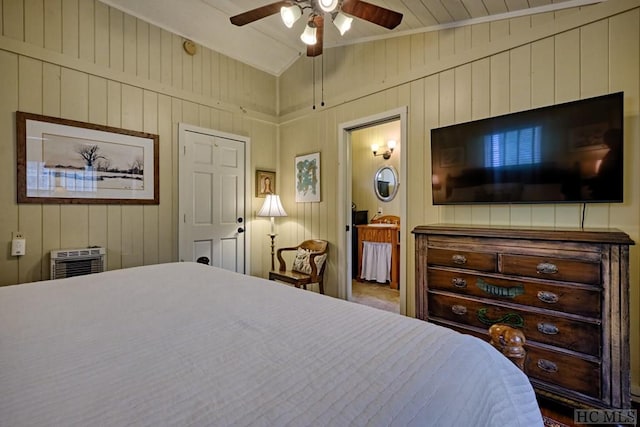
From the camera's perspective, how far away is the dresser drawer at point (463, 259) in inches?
76.4

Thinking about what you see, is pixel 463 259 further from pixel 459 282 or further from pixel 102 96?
pixel 102 96

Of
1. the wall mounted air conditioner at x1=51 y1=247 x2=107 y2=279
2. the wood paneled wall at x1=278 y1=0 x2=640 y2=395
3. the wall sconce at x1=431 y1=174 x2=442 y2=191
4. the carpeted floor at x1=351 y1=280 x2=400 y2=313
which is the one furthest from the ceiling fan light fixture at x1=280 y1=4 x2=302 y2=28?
the carpeted floor at x1=351 y1=280 x2=400 y2=313

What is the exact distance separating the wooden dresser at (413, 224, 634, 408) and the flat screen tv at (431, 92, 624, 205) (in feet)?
1.11

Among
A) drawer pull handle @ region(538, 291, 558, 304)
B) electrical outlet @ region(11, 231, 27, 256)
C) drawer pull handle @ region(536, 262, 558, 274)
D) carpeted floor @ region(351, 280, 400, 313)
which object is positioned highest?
electrical outlet @ region(11, 231, 27, 256)

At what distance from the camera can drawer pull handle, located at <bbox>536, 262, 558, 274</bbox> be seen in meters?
1.71

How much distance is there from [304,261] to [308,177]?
42.9 inches

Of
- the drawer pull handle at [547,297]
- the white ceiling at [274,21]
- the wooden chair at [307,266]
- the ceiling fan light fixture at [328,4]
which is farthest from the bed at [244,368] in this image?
the white ceiling at [274,21]

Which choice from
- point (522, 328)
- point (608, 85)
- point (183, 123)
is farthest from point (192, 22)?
point (522, 328)

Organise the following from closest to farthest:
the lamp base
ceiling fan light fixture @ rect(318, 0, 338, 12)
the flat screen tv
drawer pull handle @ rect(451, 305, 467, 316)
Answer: the flat screen tv
ceiling fan light fixture @ rect(318, 0, 338, 12)
drawer pull handle @ rect(451, 305, 467, 316)
the lamp base

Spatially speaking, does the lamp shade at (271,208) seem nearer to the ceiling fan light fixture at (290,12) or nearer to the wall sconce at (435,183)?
the wall sconce at (435,183)

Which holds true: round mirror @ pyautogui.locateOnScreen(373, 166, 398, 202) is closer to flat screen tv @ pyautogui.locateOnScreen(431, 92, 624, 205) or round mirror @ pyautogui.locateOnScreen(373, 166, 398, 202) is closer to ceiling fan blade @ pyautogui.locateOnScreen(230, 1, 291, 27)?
flat screen tv @ pyautogui.locateOnScreen(431, 92, 624, 205)

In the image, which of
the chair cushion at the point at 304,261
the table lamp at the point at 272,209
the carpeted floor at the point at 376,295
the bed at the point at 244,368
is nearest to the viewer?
the bed at the point at 244,368

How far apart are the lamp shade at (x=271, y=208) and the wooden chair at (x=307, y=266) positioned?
1.66ft

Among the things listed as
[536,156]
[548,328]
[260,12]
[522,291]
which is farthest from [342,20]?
[548,328]
